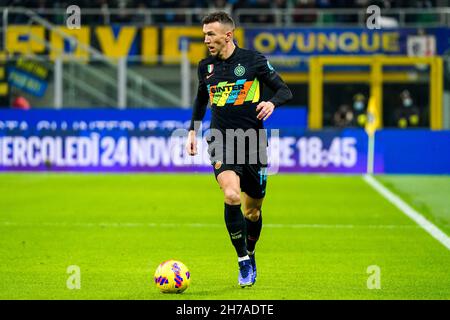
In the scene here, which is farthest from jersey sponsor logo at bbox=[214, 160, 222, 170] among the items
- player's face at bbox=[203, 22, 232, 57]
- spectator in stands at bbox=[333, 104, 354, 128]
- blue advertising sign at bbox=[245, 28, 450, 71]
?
spectator in stands at bbox=[333, 104, 354, 128]

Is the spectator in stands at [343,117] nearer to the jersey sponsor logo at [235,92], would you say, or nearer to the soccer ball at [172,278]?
the jersey sponsor logo at [235,92]

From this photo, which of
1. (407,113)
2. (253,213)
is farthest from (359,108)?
(253,213)

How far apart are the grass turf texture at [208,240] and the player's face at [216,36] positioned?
Result: 6.69 feet

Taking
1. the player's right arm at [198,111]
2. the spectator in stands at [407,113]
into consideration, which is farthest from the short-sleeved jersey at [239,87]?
the spectator in stands at [407,113]

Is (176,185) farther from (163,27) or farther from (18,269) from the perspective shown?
(18,269)

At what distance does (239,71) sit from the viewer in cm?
910

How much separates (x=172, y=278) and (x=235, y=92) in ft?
5.79

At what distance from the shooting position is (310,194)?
1905cm

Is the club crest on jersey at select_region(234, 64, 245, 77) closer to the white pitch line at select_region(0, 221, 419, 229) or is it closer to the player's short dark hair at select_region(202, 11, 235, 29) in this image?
the player's short dark hair at select_region(202, 11, 235, 29)

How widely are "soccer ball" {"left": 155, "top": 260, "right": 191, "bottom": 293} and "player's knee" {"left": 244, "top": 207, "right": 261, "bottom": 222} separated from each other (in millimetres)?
1110

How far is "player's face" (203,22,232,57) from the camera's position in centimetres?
890

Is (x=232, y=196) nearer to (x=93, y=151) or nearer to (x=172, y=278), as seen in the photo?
(x=172, y=278)
